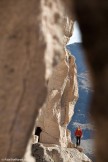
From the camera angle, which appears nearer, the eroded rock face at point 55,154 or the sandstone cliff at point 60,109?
the eroded rock face at point 55,154

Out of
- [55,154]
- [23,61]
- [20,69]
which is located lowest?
[55,154]

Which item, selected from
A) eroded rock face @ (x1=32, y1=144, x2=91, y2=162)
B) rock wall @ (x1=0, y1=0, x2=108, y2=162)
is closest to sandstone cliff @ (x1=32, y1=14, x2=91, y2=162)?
eroded rock face @ (x1=32, y1=144, x2=91, y2=162)

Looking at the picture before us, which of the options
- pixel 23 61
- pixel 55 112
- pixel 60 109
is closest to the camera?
pixel 23 61

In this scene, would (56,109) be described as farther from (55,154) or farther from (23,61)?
(23,61)

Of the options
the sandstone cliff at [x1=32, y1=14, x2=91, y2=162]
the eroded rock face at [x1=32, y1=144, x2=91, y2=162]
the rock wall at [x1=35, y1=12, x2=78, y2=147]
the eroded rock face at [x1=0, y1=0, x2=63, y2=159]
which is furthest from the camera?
the rock wall at [x1=35, y1=12, x2=78, y2=147]

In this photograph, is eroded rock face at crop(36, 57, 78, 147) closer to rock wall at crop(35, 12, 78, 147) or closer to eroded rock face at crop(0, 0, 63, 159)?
rock wall at crop(35, 12, 78, 147)

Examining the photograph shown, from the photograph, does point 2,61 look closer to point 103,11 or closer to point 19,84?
point 19,84

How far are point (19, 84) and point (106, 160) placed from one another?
3.58 metres

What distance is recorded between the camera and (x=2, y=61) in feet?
23.9

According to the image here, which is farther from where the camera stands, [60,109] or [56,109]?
[60,109]

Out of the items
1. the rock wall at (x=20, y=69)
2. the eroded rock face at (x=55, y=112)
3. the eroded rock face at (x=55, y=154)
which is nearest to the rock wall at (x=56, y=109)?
the eroded rock face at (x=55, y=112)

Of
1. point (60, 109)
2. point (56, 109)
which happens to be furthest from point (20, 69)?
point (60, 109)

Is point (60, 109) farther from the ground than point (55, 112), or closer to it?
farther from the ground

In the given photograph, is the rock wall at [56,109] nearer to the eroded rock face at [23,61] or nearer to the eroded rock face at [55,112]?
the eroded rock face at [55,112]
